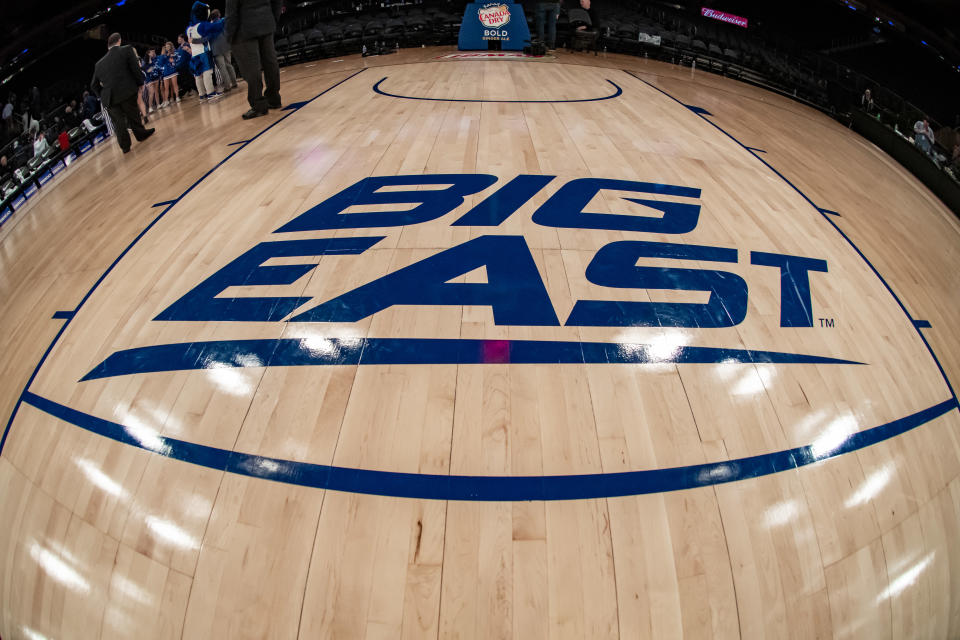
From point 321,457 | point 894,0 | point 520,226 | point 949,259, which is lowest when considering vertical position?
point 949,259

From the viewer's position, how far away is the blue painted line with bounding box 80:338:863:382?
83.5 inches

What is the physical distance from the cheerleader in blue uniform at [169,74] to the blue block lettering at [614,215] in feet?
18.4

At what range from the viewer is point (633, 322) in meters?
2.31

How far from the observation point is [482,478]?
173 centimetres

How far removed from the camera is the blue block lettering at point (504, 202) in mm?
2989

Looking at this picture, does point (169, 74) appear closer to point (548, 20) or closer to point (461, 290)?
point (461, 290)

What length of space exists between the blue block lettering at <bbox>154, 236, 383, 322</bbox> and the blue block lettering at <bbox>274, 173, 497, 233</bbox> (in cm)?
20

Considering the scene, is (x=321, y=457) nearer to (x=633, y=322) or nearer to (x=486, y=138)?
(x=633, y=322)

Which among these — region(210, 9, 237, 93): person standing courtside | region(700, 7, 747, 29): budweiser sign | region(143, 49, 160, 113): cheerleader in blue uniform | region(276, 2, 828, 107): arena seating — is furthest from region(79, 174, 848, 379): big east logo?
region(700, 7, 747, 29): budweiser sign

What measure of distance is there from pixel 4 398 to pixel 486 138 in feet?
11.4

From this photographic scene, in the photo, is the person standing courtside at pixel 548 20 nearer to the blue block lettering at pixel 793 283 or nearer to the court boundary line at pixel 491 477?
the blue block lettering at pixel 793 283

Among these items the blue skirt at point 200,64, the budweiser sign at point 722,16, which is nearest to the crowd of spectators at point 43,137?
→ the blue skirt at point 200,64

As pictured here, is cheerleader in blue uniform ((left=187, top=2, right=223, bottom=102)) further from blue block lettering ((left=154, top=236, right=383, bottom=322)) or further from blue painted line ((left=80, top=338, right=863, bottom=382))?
blue painted line ((left=80, top=338, right=863, bottom=382))


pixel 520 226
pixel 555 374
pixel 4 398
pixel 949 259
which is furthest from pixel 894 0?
pixel 4 398
